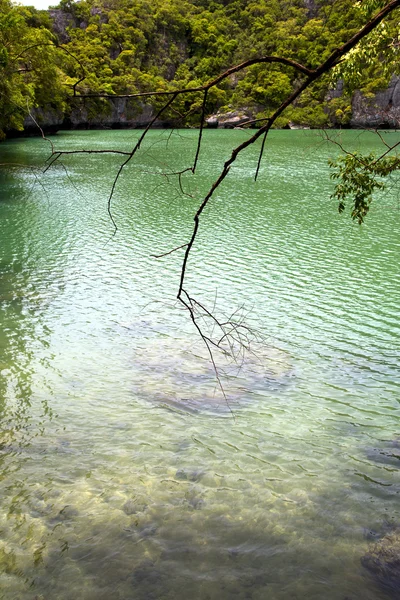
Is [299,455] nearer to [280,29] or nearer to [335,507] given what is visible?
[335,507]

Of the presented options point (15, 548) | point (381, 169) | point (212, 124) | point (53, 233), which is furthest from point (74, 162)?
point (212, 124)

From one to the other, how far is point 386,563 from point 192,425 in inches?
120

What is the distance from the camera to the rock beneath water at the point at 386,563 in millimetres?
4164

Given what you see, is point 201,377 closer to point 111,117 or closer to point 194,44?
point 111,117

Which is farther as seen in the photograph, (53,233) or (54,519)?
(53,233)

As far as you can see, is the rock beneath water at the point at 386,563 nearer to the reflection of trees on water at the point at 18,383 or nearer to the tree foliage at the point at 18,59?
the reflection of trees on water at the point at 18,383

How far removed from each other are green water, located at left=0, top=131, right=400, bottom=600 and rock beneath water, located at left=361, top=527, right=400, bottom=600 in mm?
89

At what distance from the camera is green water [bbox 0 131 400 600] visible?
4.45 meters

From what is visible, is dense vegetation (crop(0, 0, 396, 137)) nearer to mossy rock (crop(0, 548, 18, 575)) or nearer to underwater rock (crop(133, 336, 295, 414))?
underwater rock (crop(133, 336, 295, 414))

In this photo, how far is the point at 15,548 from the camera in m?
4.60

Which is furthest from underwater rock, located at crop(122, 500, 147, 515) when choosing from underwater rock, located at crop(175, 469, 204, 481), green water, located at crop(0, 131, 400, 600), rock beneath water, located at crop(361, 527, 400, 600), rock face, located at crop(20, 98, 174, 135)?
rock face, located at crop(20, 98, 174, 135)

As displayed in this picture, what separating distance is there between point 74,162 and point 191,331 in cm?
3062

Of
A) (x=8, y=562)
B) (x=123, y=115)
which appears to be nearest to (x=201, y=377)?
(x=8, y=562)

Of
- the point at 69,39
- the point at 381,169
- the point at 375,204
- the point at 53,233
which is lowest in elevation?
the point at 53,233
